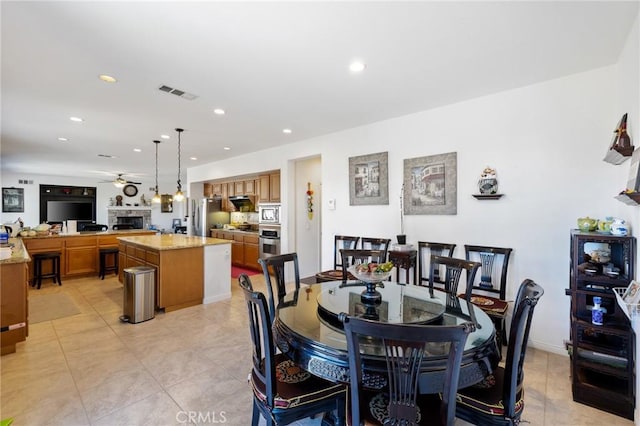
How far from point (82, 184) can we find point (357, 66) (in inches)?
459

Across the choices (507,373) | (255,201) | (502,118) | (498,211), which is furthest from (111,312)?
(502,118)

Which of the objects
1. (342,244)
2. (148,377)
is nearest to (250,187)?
(342,244)

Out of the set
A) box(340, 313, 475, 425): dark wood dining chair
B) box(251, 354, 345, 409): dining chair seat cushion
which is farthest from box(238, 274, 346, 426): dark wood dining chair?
box(340, 313, 475, 425): dark wood dining chair

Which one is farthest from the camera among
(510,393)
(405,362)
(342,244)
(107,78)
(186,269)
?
(342,244)

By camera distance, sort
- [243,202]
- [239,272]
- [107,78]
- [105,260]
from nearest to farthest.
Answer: [107,78], [105,260], [239,272], [243,202]

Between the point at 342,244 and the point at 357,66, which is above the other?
the point at 357,66

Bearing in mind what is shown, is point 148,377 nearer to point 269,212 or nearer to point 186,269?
point 186,269

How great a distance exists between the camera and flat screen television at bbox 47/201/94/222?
986 centimetres

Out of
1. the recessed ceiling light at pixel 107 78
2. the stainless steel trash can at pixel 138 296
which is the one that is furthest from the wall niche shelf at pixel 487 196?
the stainless steel trash can at pixel 138 296

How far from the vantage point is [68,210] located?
33.4ft

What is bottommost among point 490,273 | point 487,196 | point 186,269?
point 186,269

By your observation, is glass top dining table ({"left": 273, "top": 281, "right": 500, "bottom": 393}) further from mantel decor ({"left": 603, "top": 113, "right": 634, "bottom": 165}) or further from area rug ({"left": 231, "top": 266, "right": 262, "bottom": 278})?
area rug ({"left": 231, "top": 266, "right": 262, "bottom": 278})

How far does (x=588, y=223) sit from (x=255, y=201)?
20.1 feet

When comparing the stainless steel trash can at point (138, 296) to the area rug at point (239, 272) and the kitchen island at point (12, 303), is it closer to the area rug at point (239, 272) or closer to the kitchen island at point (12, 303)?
the kitchen island at point (12, 303)
